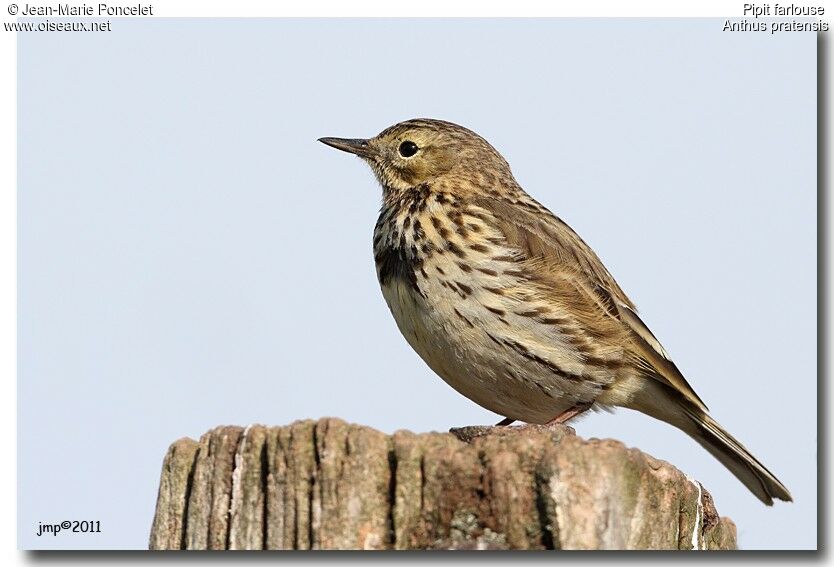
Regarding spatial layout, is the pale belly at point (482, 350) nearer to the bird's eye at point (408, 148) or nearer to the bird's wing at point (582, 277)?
the bird's wing at point (582, 277)

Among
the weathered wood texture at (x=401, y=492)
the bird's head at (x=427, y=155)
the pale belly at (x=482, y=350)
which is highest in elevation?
the bird's head at (x=427, y=155)

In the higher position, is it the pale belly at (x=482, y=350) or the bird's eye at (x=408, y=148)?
the bird's eye at (x=408, y=148)

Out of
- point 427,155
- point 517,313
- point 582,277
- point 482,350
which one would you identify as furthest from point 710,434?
point 427,155

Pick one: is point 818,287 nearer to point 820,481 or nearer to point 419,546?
point 820,481

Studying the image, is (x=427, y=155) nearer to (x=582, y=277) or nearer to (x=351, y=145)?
(x=351, y=145)

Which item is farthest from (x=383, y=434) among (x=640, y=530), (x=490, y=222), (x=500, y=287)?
(x=490, y=222)

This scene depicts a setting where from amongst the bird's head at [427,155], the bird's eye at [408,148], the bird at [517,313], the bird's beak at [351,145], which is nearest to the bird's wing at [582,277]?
the bird at [517,313]
